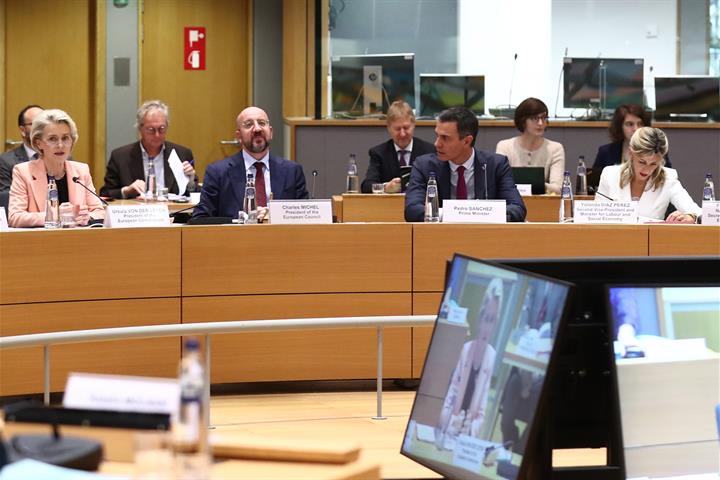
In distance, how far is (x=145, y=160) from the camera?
751cm

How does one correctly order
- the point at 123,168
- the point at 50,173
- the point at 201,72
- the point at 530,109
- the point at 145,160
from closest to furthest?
the point at 50,173
the point at 123,168
the point at 145,160
the point at 530,109
the point at 201,72

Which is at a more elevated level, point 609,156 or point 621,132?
point 621,132

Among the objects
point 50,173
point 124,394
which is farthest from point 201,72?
point 124,394

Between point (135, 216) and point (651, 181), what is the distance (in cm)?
266

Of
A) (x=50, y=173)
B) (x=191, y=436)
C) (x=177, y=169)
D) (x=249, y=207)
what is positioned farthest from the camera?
(x=177, y=169)

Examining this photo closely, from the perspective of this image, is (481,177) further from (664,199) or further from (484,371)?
(484,371)

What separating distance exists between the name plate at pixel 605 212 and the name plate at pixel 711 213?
0.31 m

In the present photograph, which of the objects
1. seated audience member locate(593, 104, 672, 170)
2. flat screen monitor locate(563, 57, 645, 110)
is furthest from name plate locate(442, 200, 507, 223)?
flat screen monitor locate(563, 57, 645, 110)

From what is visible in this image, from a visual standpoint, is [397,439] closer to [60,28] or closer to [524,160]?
[524,160]

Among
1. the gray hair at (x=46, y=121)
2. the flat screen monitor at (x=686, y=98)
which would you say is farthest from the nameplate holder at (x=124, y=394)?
the flat screen monitor at (x=686, y=98)

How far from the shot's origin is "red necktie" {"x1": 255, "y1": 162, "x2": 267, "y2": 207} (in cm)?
618

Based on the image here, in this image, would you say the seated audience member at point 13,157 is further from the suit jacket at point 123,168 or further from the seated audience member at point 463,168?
the seated audience member at point 463,168

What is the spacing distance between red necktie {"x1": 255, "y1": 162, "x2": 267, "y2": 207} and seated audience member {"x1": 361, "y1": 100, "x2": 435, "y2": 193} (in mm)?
1496

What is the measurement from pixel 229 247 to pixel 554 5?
19.5ft
